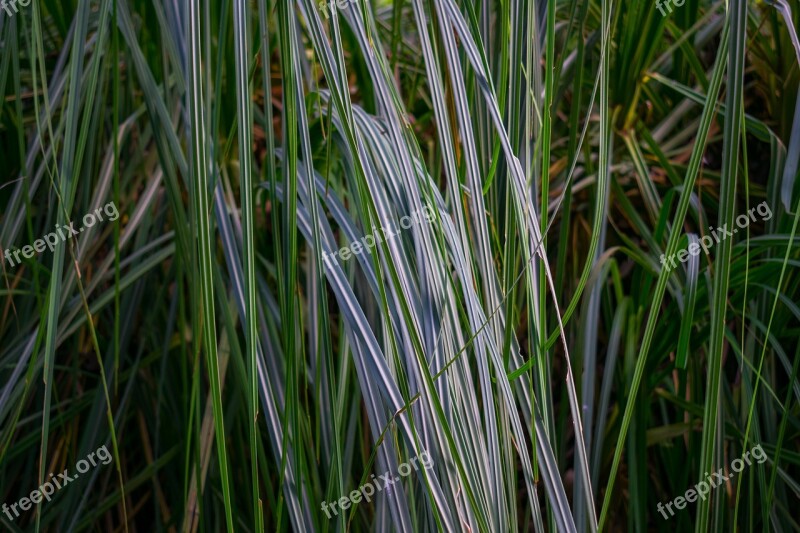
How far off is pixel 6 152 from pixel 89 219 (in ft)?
0.88

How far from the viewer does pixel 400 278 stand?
0.56 metres

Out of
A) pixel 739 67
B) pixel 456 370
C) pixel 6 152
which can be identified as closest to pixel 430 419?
pixel 456 370

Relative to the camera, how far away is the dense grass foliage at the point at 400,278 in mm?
505

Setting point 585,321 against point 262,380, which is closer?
point 262,380

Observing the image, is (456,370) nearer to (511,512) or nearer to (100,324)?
(511,512)

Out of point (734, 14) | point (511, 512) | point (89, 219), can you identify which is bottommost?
point (511, 512)

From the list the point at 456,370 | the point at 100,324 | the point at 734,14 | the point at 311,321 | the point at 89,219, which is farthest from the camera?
the point at 100,324

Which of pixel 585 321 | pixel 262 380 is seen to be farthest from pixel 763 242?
pixel 262 380

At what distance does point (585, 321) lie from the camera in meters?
0.82

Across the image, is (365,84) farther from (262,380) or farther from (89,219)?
(262,380)

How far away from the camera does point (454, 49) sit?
1.85 ft

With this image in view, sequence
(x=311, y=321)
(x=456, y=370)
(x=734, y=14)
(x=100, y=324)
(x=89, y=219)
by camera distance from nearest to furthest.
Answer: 1. (x=734, y=14)
2. (x=456, y=370)
3. (x=311, y=321)
4. (x=89, y=219)
5. (x=100, y=324)

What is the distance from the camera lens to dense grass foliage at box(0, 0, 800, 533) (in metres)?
0.51

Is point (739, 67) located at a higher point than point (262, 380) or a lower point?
higher
